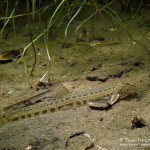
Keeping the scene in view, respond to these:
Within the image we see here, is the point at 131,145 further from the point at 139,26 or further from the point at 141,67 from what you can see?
the point at 139,26

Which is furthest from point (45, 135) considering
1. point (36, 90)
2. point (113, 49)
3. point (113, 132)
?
point (113, 49)

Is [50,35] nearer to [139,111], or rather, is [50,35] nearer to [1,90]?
[1,90]

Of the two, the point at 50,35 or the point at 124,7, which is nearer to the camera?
the point at 50,35

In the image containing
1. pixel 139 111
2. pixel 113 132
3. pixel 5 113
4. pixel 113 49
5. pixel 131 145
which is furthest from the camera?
pixel 113 49

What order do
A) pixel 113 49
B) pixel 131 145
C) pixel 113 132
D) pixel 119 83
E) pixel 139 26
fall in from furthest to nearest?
pixel 139 26, pixel 113 49, pixel 119 83, pixel 113 132, pixel 131 145

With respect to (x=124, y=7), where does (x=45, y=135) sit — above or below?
below

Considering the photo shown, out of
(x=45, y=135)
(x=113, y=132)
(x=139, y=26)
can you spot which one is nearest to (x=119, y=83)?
(x=113, y=132)

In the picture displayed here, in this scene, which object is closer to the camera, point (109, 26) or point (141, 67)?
point (141, 67)

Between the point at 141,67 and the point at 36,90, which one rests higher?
the point at 141,67

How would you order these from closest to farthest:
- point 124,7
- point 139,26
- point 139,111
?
1. point 139,111
2. point 139,26
3. point 124,7
